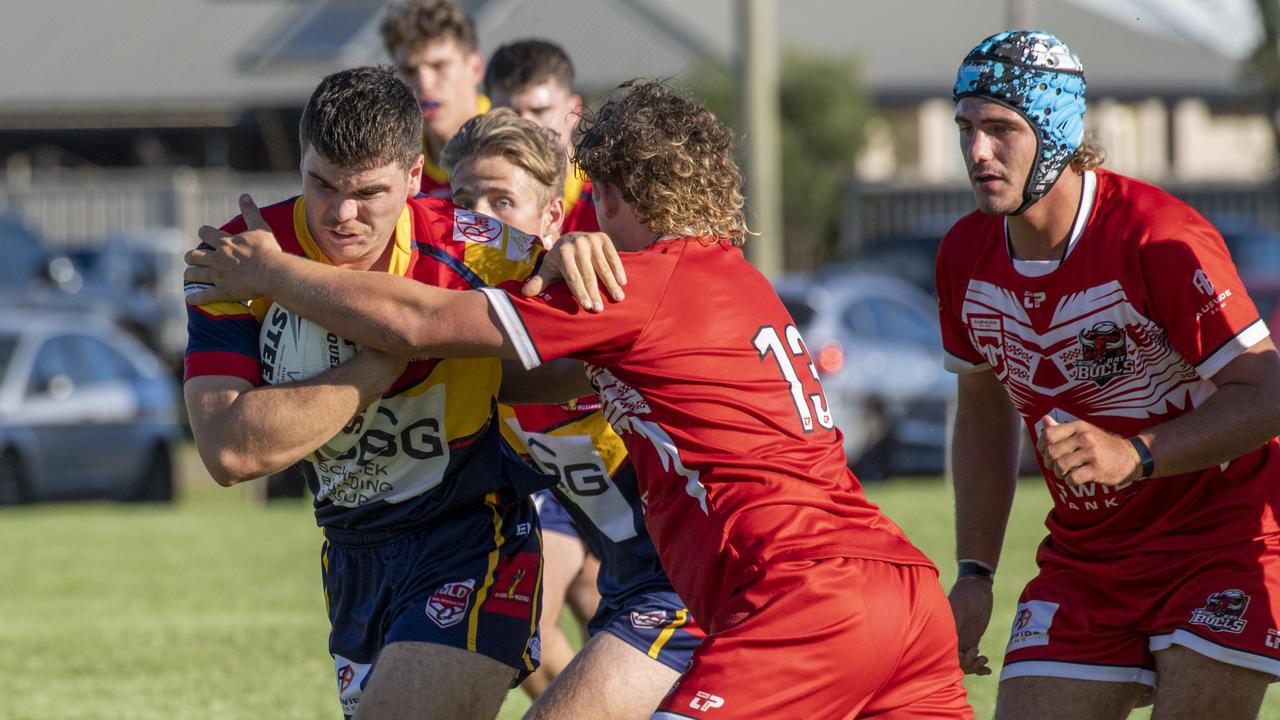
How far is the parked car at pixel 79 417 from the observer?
1688cm

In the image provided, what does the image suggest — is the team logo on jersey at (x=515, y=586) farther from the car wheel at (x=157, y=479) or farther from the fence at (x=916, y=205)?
the fence at (x=916, y=205)

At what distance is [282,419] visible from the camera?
13.7 ft

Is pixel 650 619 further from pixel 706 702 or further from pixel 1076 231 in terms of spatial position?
pixel 1076 231

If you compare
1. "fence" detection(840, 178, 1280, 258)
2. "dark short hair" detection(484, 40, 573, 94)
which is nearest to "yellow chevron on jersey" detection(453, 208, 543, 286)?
"dark short hair" detection(484, 40, 573, 94)

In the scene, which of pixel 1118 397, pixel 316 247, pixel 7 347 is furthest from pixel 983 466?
pixel 7 347

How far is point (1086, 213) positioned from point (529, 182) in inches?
71.4

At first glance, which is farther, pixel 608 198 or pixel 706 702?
pixel 608 198

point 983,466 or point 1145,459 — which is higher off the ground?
point 1145,459

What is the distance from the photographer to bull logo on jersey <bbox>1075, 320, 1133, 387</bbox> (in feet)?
14.7

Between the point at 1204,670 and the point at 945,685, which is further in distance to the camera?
the point at 1204,670

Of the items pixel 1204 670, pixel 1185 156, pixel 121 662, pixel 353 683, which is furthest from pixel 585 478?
pixel 1185 156

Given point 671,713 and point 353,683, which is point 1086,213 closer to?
point 671,713

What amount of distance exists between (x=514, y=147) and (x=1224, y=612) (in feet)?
8.30

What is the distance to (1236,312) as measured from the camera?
428cm
